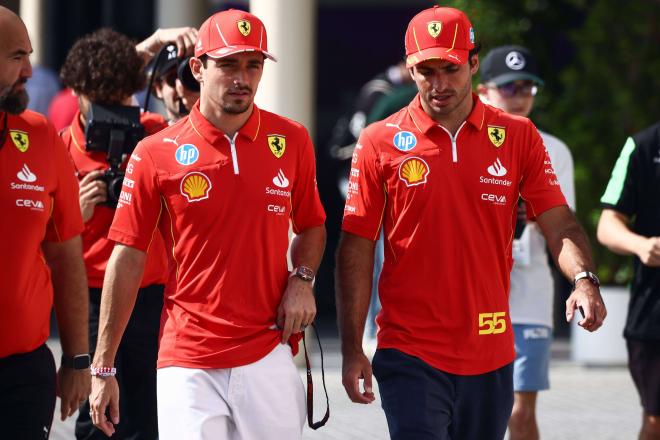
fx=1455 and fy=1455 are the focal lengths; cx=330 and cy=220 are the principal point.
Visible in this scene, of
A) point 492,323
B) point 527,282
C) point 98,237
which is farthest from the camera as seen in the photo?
point 527,282

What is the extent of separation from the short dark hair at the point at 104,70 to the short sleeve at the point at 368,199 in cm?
160

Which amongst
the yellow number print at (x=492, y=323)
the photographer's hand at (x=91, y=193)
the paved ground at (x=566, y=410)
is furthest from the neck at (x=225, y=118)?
the paved ground at (x=566, y=410)

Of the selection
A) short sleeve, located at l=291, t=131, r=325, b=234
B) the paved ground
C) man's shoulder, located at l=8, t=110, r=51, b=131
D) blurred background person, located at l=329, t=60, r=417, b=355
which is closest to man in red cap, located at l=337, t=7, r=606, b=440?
short sleeve, located at l=291, t=131, r=325, b=234

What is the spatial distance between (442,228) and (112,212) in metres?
1.79

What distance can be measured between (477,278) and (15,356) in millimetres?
1658

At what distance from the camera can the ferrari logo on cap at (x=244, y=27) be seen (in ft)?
16.7

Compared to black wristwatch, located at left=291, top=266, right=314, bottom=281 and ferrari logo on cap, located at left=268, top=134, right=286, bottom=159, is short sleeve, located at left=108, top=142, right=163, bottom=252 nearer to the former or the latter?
ferrari logo on cap, located at left=268, top=134, right=286, bottom=159

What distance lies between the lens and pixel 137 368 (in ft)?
21.2

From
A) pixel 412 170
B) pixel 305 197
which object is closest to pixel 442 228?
pixel 412 170

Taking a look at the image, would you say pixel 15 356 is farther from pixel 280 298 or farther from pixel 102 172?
pixel 102 172

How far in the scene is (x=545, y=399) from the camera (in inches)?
406

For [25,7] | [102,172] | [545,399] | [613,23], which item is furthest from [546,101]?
[102,172]

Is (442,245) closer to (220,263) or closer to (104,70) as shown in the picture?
(220,263)

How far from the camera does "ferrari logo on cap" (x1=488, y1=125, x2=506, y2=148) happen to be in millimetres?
5410
